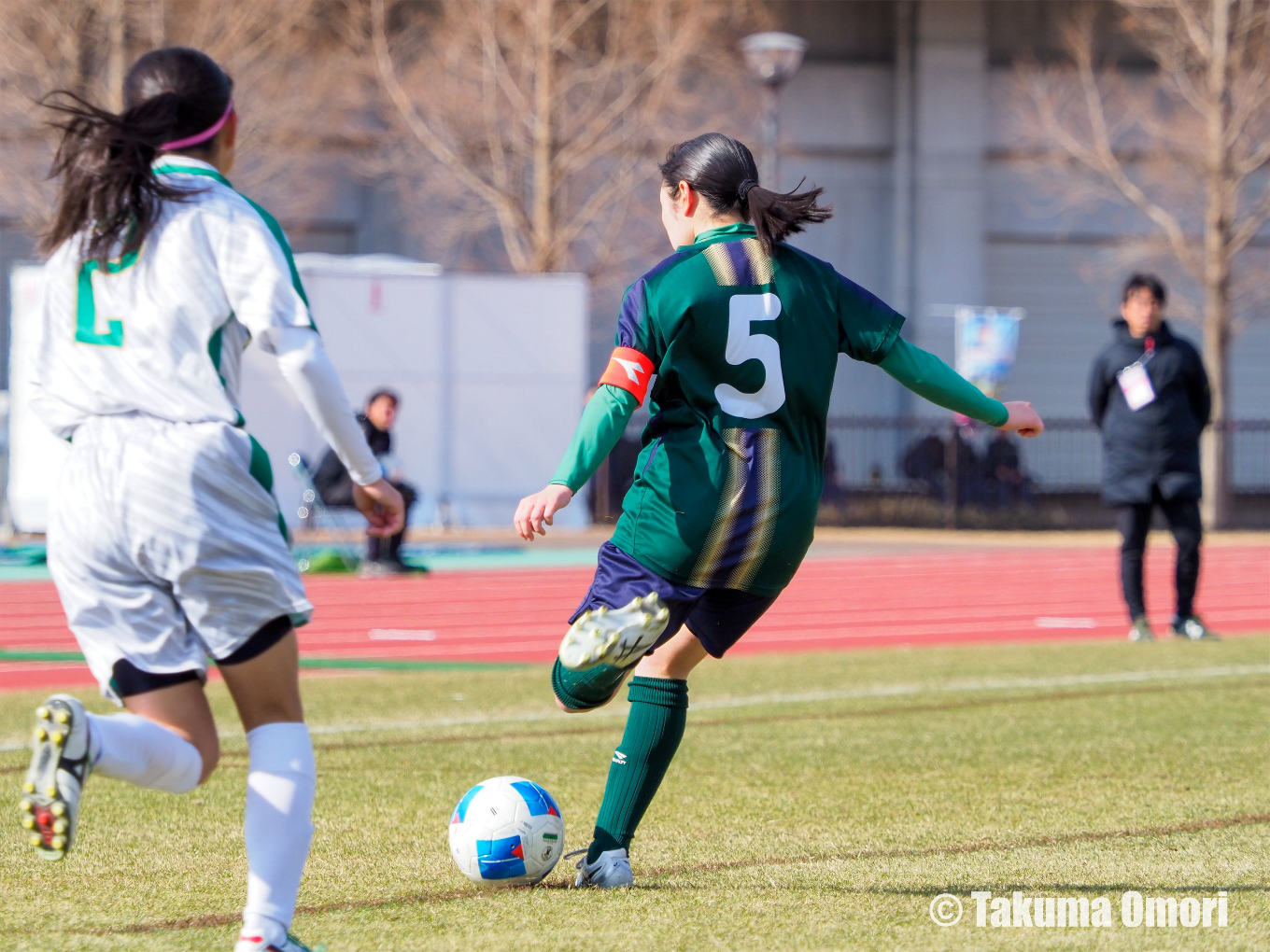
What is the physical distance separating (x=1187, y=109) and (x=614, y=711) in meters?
22.4

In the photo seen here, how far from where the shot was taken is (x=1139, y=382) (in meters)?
9.80

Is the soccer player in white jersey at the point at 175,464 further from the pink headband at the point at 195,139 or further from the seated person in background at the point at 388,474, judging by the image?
the seated person in background at the point at 388,474

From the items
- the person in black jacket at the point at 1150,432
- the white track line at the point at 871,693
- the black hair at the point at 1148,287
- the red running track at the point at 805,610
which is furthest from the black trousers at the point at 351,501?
the white track line at the point at 871,693

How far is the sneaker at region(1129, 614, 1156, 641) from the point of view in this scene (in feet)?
32.6

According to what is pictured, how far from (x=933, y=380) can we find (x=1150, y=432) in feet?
20.8

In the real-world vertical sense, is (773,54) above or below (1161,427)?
above

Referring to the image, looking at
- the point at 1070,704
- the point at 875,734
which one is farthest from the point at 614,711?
the point at 1070,704

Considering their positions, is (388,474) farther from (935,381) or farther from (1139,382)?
(935,381)

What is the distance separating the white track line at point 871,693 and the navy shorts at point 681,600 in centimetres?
309

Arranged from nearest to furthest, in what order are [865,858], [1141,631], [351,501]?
[865,858] → [1141,631] → [351,501]

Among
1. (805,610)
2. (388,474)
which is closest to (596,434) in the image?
(805,610)

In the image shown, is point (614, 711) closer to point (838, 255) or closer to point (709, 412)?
point (709, 412)

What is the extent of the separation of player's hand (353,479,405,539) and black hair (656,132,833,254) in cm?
107

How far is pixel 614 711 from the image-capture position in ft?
24.0
